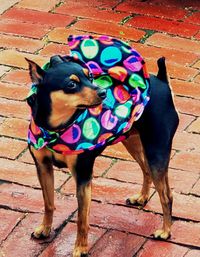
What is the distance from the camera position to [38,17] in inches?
250

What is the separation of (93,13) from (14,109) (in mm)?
1592

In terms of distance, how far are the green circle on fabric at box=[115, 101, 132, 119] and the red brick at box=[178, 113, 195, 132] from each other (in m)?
1.32

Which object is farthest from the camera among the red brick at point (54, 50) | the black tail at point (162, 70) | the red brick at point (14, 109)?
the red brick at point (54, 50)

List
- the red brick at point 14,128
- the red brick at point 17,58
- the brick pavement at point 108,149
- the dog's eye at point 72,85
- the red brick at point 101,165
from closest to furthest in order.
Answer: the dog's eye at point 72,85
the brick pavement at point 108,149
the red brick at point 101,165
the red brick at point 14,128
the red brick at point 17,58

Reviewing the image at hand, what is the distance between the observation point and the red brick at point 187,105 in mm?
5137

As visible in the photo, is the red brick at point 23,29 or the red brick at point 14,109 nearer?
the red brick at point 14,109

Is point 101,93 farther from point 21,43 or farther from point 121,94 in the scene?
point 21,43

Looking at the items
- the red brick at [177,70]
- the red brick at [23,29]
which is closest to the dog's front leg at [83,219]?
the red brick at [177,70]

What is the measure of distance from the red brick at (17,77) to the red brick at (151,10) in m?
1.29

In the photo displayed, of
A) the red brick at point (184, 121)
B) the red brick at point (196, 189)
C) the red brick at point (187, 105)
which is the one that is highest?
the red brick at point (196, 189)

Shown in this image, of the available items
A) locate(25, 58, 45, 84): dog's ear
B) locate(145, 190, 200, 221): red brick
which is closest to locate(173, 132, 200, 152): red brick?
locate(145, 190, 200, 221): red brick

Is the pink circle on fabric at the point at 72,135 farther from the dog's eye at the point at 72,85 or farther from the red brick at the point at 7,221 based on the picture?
the red brick at the point at 7,221

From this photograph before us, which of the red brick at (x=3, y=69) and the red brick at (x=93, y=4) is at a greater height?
the red brick at (x=3, y=69)

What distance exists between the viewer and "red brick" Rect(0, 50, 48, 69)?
5.64m
